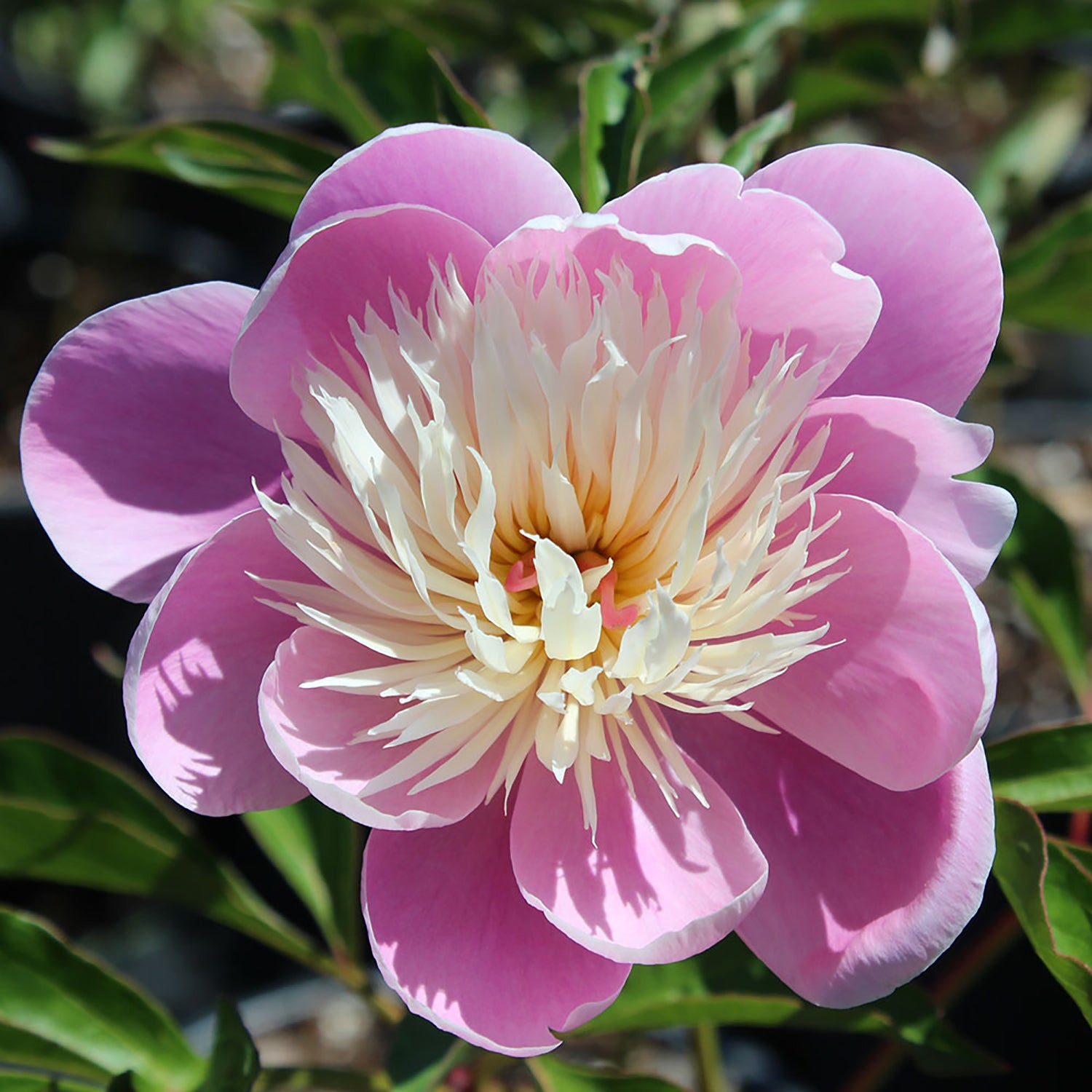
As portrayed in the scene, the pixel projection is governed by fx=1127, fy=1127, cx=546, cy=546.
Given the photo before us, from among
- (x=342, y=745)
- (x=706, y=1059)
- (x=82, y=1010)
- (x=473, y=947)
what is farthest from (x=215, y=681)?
(x=706, y=1059)

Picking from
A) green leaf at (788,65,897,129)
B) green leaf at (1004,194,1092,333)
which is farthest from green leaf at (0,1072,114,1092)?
green leaf at (788,65,897,129)

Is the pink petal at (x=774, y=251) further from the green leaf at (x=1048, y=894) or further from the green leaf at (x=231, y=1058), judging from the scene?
the green leaf at (x=231, y=1058)

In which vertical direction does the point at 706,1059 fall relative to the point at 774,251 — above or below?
below

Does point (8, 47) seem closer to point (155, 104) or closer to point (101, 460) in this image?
point (155, 104)

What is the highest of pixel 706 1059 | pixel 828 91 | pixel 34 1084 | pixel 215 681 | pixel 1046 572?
pixel 828 91

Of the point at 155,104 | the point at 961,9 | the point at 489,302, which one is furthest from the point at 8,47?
the point at 489,302

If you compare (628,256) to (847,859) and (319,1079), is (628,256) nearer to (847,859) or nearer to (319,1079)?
(847,859)
